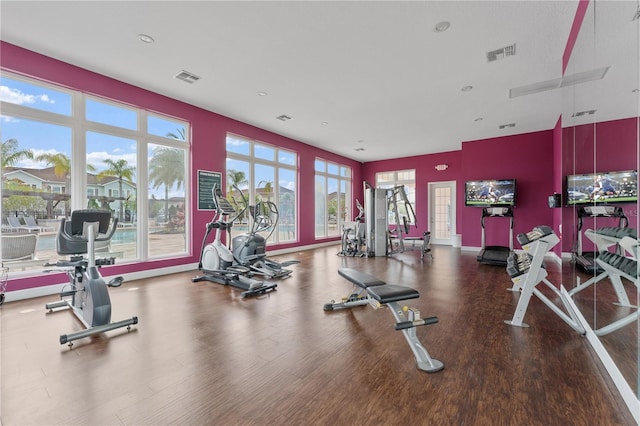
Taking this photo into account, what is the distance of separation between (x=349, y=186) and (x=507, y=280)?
728cm

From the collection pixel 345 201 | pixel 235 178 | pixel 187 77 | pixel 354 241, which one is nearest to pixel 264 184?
pixel 235 178

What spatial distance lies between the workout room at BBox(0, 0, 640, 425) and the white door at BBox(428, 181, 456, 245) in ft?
8.36

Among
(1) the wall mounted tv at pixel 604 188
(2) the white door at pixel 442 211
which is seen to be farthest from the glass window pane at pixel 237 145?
(2) the white door at pixel 442 211

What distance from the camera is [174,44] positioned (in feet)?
12.2

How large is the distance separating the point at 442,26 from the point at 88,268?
4645mm

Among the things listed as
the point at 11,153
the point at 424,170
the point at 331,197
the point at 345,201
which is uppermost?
the point at 424,170

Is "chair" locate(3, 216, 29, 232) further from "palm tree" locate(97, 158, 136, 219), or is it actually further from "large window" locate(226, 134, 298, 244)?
"large window" locate(226, 134, 298, 244)

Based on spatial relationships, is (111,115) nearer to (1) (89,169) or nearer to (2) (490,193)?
(1) (89,169)

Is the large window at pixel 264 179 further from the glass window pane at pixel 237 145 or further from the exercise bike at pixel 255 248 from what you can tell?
the exercise bike at pixel 255 248

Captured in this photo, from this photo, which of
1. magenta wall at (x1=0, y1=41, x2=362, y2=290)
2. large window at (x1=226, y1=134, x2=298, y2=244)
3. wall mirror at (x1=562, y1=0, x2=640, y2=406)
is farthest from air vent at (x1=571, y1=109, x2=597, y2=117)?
magenta wall at (x1=0, y1=41, x2=362, y2=290)

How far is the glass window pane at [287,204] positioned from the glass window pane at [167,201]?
9.39 ft

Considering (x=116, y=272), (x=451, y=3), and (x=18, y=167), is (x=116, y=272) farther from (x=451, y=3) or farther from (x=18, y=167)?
(x=451, y=3)

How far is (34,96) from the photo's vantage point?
4.00 meters

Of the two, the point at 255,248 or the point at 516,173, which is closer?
the point at 255,248
